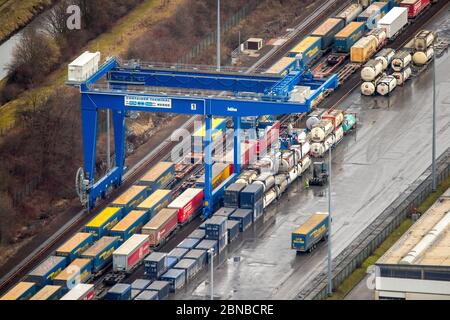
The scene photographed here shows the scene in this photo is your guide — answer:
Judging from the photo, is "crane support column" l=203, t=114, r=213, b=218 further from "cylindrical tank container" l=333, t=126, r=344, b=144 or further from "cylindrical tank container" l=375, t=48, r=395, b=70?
"cylindrical tank container" l=375, t=48, r=395, b=70

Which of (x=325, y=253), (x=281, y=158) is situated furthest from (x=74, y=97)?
(x=325, y=253)

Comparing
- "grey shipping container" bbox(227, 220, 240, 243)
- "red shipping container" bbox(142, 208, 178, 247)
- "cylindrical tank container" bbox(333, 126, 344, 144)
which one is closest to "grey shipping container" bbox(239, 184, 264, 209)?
"grey shipping container" bbox(227, 220, 240, 243)

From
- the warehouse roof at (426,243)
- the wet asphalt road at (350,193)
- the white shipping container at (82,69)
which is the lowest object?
the wet asphalt road at (350,193)

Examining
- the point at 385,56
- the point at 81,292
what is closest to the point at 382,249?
the point at 81,292

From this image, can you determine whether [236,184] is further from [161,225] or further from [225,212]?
[161,225]

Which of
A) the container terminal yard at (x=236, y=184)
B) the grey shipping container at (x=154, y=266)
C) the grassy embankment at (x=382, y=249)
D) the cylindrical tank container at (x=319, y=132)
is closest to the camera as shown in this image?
the grassy embankment at (x=382, y=249)

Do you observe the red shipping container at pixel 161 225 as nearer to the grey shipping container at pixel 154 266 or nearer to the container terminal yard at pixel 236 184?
the container terminal yard at pixel 236 184

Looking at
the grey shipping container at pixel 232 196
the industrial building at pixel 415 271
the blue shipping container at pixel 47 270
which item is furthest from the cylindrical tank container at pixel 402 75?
the blue shipping container at pixel 47 270
